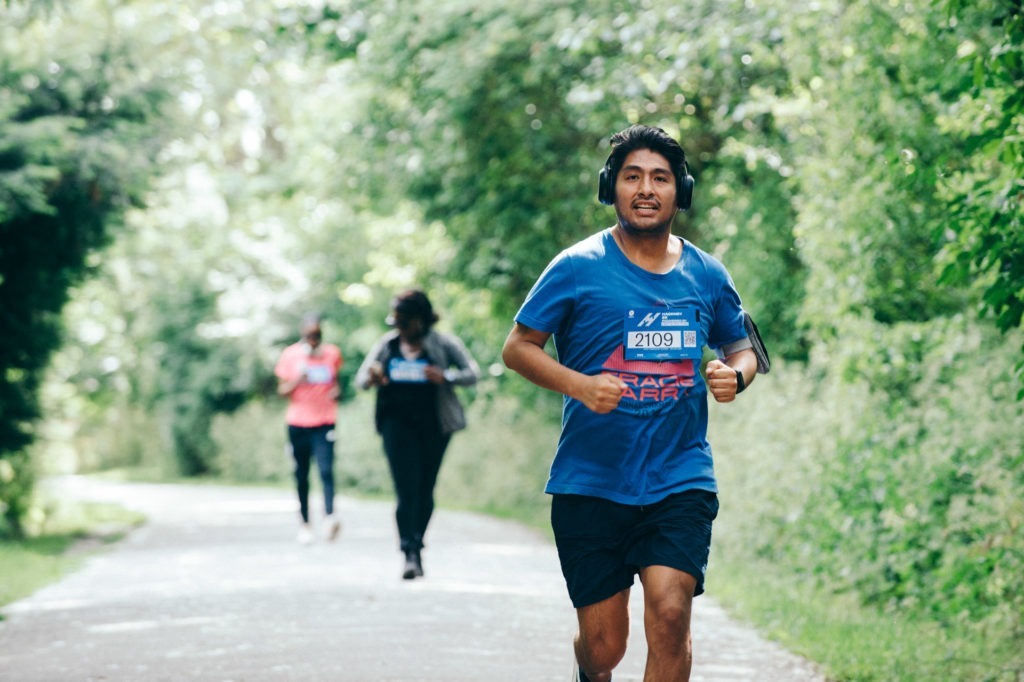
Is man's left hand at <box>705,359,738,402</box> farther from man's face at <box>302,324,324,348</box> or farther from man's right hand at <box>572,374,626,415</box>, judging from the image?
man's face at <box>302,324,324,348</box>

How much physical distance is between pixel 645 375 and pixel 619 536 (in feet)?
1.70

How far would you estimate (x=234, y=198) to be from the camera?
39.9 m

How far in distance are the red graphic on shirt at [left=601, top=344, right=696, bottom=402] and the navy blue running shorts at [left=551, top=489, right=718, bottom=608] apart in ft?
1.06

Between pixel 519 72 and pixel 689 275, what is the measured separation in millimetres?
11358

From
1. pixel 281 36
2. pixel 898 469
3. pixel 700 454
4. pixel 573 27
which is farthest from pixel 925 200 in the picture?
pixel 281 36

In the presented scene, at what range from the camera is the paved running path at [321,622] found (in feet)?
24.0

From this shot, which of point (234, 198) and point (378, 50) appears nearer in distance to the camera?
point (378, 50)

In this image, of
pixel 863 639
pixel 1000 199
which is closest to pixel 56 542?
pixel 863 639

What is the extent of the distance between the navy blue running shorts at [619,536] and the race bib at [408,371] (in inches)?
216

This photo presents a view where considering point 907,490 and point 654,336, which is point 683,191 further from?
Answer: point 907,490

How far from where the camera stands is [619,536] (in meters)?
4.78

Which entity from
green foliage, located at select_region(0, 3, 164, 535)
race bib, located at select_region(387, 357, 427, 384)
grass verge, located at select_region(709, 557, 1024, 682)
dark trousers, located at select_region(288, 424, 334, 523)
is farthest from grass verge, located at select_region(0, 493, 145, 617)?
grass verge, located at select_region(709, 557, 1024, 682)

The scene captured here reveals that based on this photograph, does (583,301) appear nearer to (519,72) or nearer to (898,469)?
(898,469)

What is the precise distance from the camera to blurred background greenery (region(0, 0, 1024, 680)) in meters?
8.02
